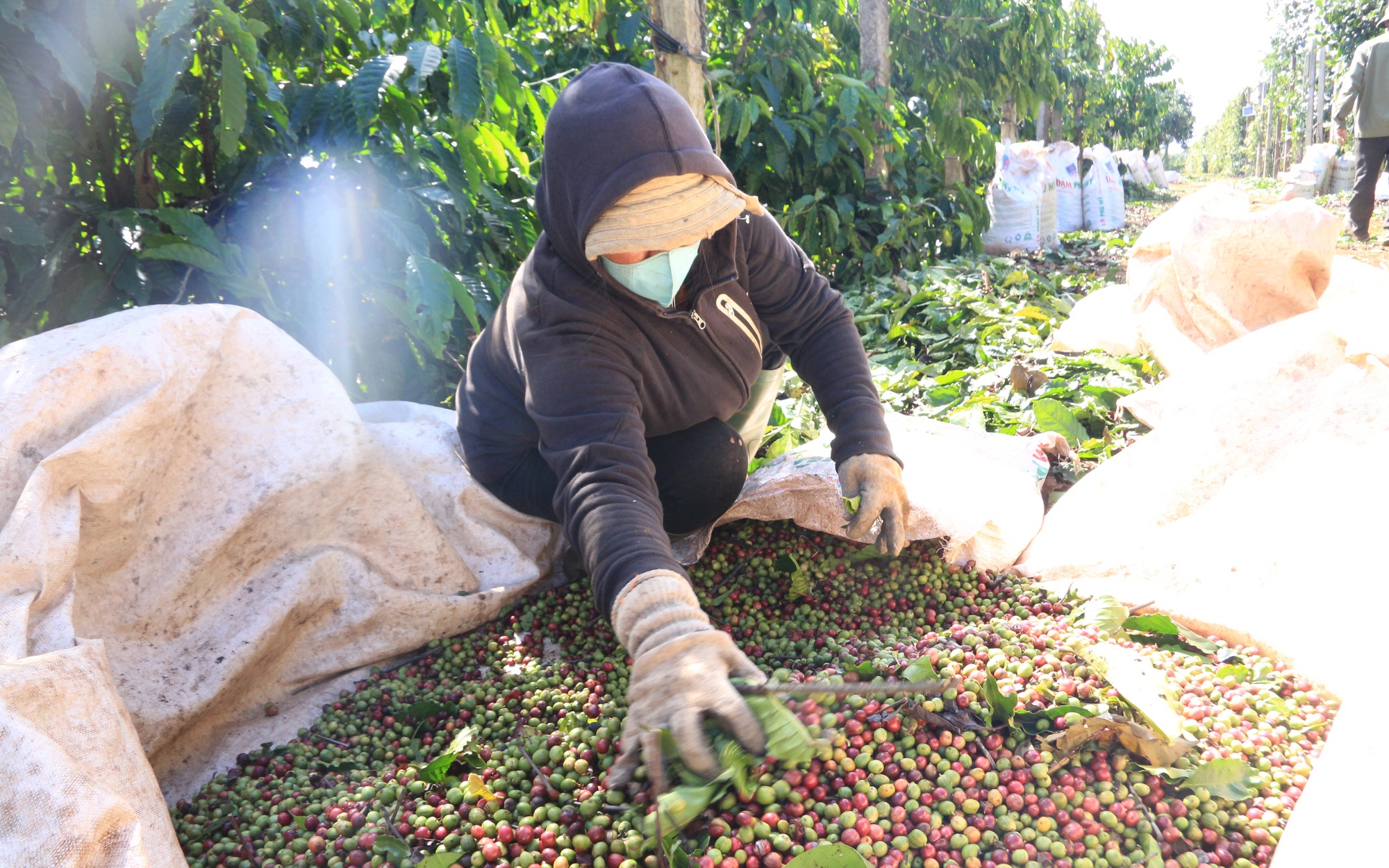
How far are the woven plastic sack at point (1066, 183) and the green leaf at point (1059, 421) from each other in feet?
18.4

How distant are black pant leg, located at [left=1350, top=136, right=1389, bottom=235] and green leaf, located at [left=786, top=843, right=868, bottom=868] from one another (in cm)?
719

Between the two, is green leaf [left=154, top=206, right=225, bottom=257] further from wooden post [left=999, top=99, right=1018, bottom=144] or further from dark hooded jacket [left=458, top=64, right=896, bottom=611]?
wooden post [left=999, top=99, right=1018, bottom=144]

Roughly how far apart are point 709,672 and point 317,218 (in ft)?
6.18

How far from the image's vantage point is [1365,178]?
247 inches

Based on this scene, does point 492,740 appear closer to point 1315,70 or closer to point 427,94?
point 427,94

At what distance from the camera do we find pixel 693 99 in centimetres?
288

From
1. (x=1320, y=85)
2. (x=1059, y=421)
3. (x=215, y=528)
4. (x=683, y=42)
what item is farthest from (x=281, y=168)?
(x=1320, y=85)

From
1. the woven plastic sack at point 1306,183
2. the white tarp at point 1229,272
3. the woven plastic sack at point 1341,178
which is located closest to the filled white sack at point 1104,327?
the white tarp at point 1229,272

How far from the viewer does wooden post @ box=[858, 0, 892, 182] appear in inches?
234

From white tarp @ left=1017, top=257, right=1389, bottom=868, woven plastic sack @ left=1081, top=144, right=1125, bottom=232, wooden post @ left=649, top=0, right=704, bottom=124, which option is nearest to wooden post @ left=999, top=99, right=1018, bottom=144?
woven plastic sack @ left=1081, top=144, right=1125, bottom=232

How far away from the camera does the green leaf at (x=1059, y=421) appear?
8.69 feet

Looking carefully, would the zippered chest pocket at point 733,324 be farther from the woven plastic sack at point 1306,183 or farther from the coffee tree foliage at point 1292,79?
the woven plastic sack at point 1306,183

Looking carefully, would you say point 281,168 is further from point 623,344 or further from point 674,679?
point 674,679

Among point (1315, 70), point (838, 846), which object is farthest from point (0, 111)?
point (1315, 70)
